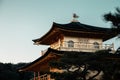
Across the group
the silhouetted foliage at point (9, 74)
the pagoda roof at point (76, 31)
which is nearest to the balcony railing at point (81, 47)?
the pagoda roof at point (76, 31)

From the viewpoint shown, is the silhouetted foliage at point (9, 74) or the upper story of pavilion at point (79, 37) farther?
the silhouetted foliage at point (9, 74)

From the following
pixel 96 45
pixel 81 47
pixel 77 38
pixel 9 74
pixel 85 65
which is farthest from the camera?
pixel 9 74

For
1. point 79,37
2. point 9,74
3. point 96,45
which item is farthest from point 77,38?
point 9,74

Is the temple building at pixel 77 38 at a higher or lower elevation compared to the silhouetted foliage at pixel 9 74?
higher

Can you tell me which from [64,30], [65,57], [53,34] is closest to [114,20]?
[65,57]

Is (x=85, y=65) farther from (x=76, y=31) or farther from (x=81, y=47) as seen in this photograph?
(x=76, y=31)

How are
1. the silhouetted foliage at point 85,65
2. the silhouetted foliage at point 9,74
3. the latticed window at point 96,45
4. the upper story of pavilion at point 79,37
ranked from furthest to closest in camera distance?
the silhouetted foliage at point 9,74
the latticed window at point 96,45
the upper story of pavilion at point 79,37
the silhouetted foliage at point 85,65

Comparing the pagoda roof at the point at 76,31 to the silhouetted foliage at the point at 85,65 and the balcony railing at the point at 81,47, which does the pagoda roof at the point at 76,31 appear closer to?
the balcony railing at the point at 81,47

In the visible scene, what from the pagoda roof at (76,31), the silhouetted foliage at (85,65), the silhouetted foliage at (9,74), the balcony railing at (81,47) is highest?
the pagoda roof at (76,31)

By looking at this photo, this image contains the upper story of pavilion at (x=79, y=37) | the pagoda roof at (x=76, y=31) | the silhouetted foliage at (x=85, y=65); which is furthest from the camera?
the pagoda roof at (x=76, y=31)

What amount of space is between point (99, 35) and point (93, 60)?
988 cm

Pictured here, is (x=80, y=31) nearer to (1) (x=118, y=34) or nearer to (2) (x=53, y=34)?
(2) (x=53, y=34)

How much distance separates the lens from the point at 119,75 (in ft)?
50.2

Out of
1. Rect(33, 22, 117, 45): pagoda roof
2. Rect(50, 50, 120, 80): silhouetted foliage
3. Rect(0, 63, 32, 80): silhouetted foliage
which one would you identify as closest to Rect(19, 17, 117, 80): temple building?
Rect(33, 22, 117, 45): pagoda roof
